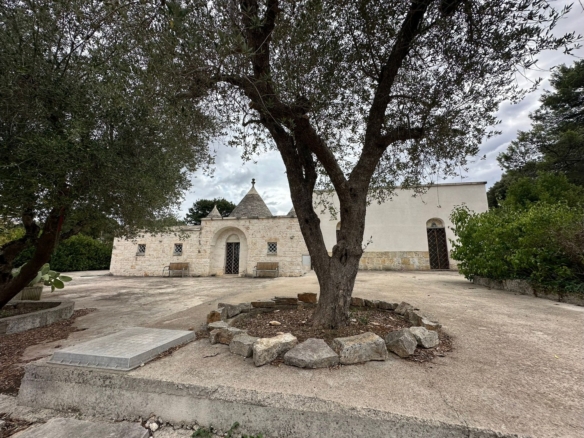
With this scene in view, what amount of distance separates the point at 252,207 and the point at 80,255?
1350 centimetres

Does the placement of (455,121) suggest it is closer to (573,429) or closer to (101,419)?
(573,429)

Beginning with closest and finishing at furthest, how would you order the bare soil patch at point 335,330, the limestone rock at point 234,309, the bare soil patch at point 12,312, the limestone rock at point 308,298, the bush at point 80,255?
the bare soil patch at point 335,330 → the limestone rock at point 234,309 → the limestone rock at point 308,298 → the bare soil patch at point 12,312 → the bush at point 80,255

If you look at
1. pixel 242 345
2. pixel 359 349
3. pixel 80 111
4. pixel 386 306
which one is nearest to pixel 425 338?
pixel 359 349

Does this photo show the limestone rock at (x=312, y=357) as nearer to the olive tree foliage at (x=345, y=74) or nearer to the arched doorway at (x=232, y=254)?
the olive tree foliage at (x=345, y=74)

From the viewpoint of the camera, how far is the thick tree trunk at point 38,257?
4375 mm

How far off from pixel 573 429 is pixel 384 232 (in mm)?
15584

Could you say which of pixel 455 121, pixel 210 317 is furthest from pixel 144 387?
pixel 455 121

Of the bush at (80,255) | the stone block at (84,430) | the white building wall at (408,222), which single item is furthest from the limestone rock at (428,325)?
the bush at (80,255)

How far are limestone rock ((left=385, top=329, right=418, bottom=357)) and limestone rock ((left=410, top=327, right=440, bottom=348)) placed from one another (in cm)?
7

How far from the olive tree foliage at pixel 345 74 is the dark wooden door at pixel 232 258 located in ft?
40.1

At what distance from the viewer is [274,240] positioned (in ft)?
48.1

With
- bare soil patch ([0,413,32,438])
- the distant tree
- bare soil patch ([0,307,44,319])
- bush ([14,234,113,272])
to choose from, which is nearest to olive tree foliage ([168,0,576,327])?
bare soil patch ([0,413,32,438])

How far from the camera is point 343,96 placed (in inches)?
169

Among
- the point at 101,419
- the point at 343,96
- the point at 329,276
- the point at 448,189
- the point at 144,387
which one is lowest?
the point at 101,419
